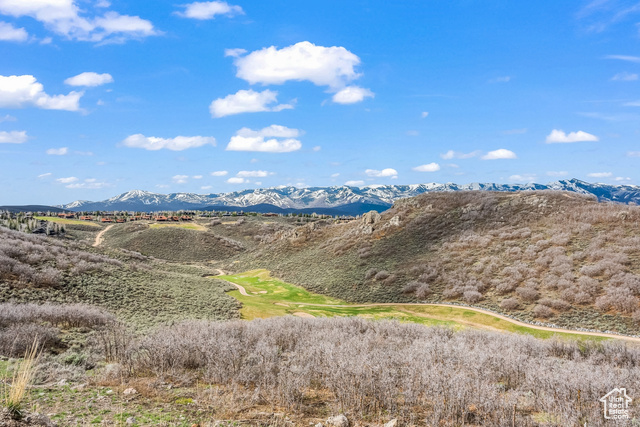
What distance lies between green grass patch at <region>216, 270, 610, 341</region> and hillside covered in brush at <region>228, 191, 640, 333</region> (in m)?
2.51

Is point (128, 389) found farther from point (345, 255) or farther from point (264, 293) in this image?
point (345, 255)

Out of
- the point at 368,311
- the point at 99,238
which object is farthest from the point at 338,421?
the point at 99,238

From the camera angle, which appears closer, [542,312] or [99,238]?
[542,312]

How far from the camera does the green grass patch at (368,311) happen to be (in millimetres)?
30422

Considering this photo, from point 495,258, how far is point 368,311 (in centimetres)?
1981

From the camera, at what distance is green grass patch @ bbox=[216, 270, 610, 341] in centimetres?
3042

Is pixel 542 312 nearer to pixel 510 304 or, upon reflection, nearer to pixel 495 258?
pixel 510 304

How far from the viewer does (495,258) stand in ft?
147

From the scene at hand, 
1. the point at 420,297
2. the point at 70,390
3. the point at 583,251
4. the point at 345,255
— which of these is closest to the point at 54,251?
the point at 70,390

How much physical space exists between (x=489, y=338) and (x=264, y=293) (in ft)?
122

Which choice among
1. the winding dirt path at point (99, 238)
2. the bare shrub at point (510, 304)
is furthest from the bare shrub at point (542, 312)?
the winding dirt path at point (99, 238)

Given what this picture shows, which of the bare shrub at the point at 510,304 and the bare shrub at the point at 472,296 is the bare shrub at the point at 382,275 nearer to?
the bare shrub at the point at 472,296

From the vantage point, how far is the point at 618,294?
30516 mm

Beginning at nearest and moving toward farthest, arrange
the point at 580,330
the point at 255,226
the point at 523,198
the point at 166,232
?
the point at 580,330 → the point at 523,198 → the point at 166,232 → the point at 255,226
